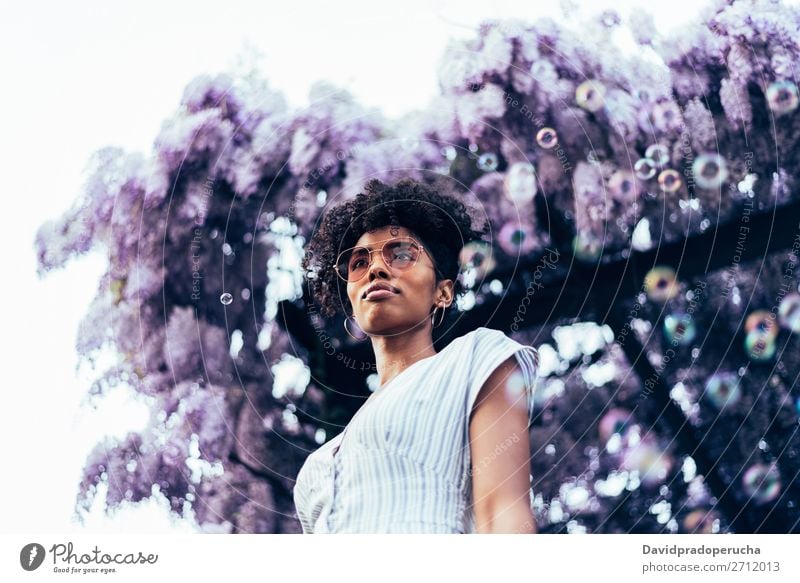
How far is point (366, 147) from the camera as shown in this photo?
2.13 meters

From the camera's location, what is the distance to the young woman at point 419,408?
170 centimetres

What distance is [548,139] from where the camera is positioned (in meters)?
2.09

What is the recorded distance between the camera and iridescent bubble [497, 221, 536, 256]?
6.77 ft

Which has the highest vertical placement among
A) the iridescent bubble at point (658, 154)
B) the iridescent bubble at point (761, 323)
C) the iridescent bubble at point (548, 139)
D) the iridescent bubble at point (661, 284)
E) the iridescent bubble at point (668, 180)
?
the iridescent bubble at point (548, 139)

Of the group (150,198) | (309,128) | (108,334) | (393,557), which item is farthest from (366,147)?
(393,557)

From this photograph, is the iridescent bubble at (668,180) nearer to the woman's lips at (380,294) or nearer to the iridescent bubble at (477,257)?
the iridescent bubble at (477,257)

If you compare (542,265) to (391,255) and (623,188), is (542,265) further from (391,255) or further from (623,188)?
(391,255)

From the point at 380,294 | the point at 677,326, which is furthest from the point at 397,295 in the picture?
the point at 677,326

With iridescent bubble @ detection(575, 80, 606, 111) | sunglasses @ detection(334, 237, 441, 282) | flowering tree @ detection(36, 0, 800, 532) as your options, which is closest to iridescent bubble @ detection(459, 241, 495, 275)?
flowering tree @ detection(36, 0, 800, 532)

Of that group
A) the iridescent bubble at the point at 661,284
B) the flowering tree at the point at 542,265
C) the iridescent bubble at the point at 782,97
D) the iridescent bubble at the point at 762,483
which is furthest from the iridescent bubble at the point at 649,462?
the iridescent bubble at the point at 782,97

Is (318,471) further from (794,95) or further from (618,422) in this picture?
(794,95)

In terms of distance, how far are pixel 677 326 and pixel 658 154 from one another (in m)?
0.31

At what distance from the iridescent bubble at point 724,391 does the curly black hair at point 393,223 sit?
48 cm

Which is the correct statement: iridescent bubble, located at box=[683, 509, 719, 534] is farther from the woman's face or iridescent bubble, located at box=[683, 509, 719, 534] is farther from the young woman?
the woman's face
